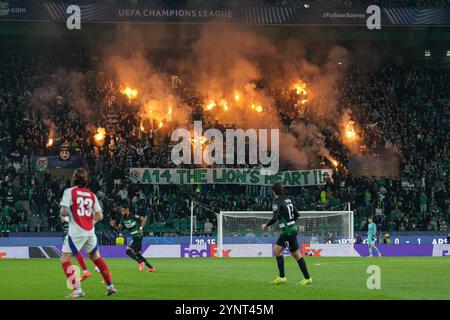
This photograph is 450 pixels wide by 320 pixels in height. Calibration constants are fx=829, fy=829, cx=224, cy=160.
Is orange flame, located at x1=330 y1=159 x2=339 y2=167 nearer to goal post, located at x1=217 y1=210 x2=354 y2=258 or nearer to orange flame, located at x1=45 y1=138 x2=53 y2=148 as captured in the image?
goal post, located at x1=217 y1=210 x2=354 y2=258

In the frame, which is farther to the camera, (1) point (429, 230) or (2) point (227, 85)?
(2) point (227, 85)

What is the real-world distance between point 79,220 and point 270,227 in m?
23.7

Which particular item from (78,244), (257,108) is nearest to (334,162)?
(257,108)

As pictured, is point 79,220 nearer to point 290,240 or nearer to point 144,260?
point 290,240

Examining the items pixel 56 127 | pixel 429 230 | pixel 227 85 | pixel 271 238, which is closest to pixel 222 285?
pixel 271 238

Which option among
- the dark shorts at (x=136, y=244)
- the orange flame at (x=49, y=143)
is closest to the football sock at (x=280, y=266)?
the dark shorts at (x=136, y=244)

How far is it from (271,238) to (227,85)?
45.7 ft

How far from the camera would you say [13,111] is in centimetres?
4291

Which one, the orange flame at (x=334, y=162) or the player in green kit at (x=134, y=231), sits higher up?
the orange flame at (x=334, y=162)

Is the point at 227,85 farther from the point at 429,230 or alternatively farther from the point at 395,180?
the point at 429,230

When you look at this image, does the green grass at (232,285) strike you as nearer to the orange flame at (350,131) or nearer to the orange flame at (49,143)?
the orange flame at (49,143)

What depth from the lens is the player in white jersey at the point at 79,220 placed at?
1319 centimetres

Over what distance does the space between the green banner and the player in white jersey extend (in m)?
27.0

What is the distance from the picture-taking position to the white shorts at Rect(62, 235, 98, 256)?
1335 centimetres
